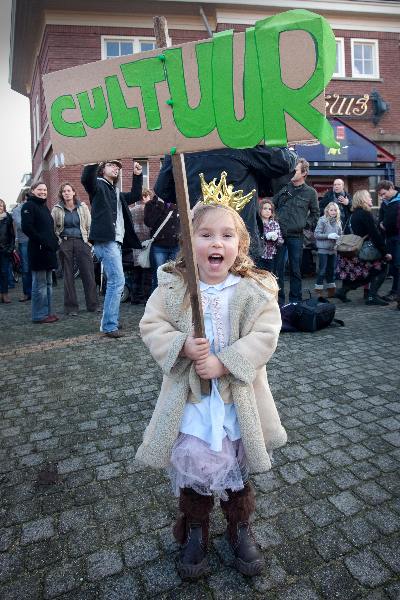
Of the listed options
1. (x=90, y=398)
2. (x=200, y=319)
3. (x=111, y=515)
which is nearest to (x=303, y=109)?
(x=200, y=319)

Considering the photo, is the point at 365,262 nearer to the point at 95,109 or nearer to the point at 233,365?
the point at 233,365

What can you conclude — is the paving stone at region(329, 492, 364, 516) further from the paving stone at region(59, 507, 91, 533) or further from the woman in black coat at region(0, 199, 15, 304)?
the woman in black coat at region(0, 199, 15, 304)

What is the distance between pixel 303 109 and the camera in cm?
159

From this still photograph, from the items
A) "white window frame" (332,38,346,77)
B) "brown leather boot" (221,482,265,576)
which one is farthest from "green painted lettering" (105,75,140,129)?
"white window frame" (332,38,346,77)

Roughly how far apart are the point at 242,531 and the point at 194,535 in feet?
0.67

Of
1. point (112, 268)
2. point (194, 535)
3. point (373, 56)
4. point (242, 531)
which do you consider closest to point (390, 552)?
point (242, 531)

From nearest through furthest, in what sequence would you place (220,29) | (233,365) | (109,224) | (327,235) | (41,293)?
(233,365)
(109,224)
(41,293)
(327,235)
(220,29)

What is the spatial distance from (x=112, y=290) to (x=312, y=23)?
4.06 metres

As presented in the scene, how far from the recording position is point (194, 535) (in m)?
1.85

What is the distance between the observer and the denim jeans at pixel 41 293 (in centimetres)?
638

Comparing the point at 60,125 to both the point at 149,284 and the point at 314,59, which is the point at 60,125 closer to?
the point at 314,59

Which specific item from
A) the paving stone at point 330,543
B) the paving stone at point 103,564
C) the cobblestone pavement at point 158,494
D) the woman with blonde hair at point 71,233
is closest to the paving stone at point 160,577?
the cobblestone pavement at point 158,494

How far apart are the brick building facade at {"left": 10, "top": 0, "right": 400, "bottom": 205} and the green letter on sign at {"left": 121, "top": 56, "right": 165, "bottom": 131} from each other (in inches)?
493

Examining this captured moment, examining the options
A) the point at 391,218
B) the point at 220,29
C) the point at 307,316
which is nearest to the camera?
the point at 307,316
